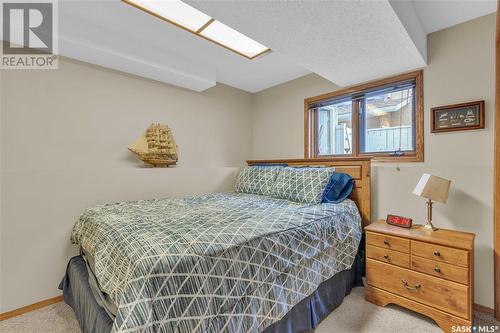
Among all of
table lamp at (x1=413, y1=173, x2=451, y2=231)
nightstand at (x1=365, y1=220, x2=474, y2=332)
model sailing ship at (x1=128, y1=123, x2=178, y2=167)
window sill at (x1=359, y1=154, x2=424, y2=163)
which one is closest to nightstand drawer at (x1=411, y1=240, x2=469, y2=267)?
nightstand at (x1=365, y1=220, x2=474, y2=332)

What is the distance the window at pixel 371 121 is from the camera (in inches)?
89.3

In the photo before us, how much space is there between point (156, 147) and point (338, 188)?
199 centimetres

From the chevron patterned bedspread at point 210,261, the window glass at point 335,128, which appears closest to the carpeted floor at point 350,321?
the chevron patterned bedspread at point 210,261

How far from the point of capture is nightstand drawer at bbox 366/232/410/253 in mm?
1758

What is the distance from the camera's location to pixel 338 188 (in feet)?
7.69

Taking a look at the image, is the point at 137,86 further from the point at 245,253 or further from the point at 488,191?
the point at 488,191

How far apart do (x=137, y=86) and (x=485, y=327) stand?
370 centimetres

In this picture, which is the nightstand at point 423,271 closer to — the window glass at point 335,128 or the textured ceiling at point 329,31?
the window glass at point 335,128

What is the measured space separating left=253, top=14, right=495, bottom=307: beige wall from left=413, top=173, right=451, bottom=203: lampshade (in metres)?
0.25

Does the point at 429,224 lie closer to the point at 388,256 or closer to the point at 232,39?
the point at 388,256

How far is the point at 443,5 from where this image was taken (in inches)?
70.3

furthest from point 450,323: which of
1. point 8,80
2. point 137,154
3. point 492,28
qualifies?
point 8,80

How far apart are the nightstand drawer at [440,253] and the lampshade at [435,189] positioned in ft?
1.24

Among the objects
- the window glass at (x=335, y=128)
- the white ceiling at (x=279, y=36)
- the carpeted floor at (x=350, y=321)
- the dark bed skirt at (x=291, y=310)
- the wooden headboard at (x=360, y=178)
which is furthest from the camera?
the window glass at (x=335, y=128)
